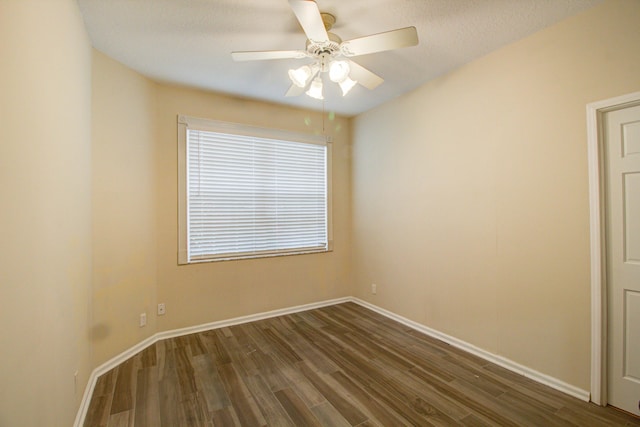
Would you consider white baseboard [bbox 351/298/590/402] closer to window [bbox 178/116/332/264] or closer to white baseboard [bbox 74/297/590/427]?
white baseboard [bbox 74/297/590/427]

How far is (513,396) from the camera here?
6.75ft

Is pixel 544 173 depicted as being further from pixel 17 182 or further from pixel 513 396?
pixel 17 182

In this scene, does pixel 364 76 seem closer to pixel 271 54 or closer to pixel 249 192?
pixel 271 54

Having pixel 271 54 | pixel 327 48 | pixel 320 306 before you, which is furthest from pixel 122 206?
pixel 320 306

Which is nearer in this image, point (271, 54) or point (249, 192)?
point (271, 54)

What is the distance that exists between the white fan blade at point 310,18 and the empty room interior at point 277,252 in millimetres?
86

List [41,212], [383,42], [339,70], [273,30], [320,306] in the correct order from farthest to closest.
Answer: [320,306] < [273,30] < [339,70] < [383,42] < [41,212]

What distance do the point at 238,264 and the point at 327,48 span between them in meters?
2.59

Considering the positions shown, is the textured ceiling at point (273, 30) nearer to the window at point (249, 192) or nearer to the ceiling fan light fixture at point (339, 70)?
the ceiling fan light fixture at point (339, 70)

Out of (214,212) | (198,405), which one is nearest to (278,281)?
(214,212)

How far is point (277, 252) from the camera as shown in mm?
3742

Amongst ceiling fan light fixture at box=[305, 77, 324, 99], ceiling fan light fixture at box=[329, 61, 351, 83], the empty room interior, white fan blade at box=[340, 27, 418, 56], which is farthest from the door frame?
ceiling fan light fixture at box=[305, 77, 324, 99]

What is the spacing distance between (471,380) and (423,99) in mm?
2770

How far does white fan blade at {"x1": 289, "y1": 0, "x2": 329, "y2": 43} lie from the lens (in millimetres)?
1438
